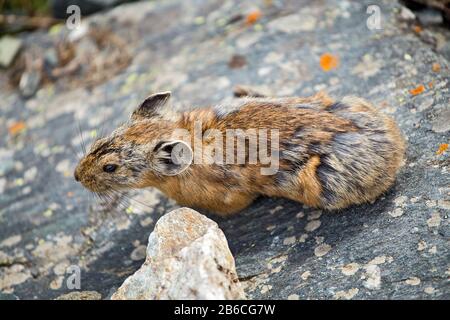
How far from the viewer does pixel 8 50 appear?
9406 mm

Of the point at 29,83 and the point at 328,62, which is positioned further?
the point at 29,83

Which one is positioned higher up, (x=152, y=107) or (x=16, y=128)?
(x=152, y=107)

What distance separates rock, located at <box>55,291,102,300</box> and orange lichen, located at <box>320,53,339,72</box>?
13.2 ft

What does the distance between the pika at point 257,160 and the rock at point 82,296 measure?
1133 mm

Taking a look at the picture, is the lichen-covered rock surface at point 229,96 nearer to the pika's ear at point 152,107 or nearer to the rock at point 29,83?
the rock at point 29,83

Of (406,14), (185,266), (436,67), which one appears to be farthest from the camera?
(406,14)

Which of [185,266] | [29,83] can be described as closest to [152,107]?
[185,266]

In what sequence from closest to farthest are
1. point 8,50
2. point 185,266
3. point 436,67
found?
point 185,266 → point 436,67 → point 8,50

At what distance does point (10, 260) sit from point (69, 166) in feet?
4.87

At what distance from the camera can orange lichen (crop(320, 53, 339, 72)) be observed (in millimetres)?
7418

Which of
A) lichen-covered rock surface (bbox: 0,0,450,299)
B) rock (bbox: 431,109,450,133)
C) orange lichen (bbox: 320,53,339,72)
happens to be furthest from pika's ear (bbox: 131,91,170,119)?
rock (bbox: 431,109,450,133)

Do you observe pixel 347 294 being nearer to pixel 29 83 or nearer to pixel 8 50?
pixel 29 83

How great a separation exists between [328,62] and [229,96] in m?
1.39

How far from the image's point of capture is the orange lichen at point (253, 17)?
329 inches
